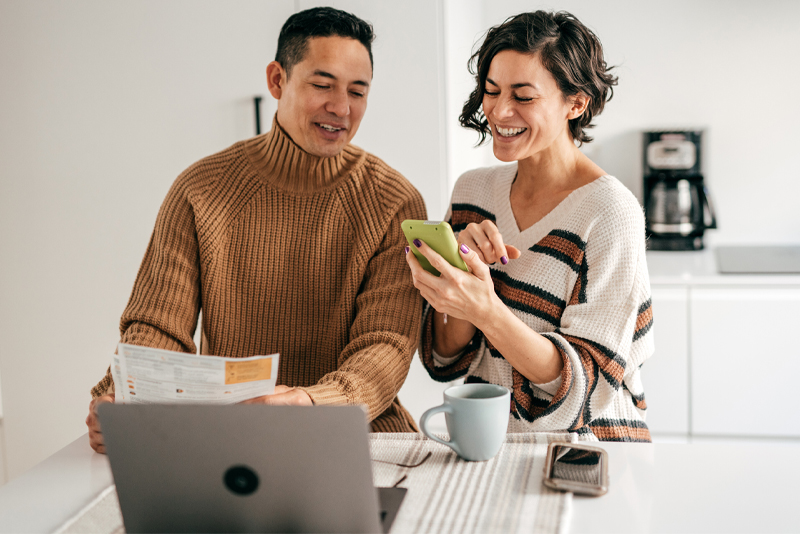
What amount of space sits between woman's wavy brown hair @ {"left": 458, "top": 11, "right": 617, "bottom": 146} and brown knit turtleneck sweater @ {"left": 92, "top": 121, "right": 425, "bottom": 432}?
323 millimetres

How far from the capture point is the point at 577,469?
2.77 feet

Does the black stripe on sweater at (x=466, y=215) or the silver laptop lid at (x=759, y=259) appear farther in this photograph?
the silver laptop lid at (x=759, y=259)

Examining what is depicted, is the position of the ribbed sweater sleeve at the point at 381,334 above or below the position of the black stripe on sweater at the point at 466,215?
below

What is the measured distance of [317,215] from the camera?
133cm

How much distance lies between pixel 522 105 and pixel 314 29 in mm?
404

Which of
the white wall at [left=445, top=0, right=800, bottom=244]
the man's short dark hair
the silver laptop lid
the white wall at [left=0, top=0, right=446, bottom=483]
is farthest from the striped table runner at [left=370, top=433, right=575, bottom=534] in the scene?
the white wall at [left=445, top=0, right=800, bottom=244]

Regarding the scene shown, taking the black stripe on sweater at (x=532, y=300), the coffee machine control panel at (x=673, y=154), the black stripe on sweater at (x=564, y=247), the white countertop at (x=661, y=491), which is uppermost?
the coffee machine control panel at (x=673, y=154)

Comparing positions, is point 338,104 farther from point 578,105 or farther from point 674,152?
point 674,152

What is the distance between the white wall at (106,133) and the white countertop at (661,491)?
1.28 metres

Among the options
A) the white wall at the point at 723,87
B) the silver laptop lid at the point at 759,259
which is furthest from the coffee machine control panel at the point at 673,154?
the silver laptop lid at the point at 759,259

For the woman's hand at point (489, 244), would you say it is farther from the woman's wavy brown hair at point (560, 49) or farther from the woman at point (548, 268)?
the woman's wavy brown hair at point (560, 49)

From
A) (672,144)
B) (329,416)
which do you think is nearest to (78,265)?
(329,416)

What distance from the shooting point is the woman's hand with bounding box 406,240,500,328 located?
1.06m

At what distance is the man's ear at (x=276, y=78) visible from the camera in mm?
1360
